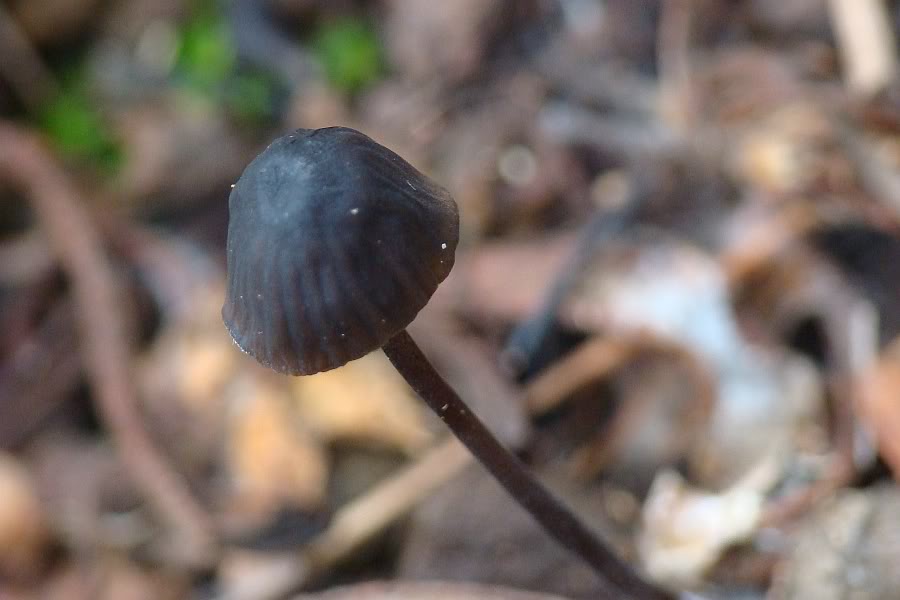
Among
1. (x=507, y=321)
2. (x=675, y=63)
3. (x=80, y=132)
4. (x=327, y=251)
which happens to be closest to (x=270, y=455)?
(x=507, y=321)

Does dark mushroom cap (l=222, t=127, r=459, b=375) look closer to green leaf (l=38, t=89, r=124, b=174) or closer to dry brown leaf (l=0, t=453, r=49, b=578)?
dry brown leaf (l=0, t=453, r=49, b=578)

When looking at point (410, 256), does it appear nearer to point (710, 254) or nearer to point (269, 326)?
point (269, 326)

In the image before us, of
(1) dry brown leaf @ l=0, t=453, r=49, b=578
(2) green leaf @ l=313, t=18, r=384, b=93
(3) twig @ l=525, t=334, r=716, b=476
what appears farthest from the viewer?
(2) green leaf @ l=313, t=18, r=384, b=93

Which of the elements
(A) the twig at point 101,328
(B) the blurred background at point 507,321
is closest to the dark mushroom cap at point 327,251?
(B) the blurred background at point 507,321

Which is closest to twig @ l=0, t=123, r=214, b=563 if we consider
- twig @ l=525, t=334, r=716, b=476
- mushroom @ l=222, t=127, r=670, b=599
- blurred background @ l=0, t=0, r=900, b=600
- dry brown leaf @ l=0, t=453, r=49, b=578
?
blurred background @ l=0, t=0, r=900, b=600

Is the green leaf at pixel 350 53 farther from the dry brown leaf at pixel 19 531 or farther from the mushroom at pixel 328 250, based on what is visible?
the mushroom at pixel 328 250
